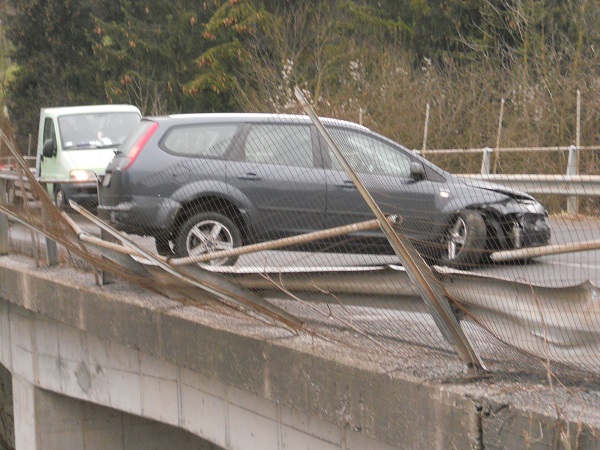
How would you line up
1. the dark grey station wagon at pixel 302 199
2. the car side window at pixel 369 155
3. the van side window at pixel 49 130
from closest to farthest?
the dark grey station wagon at pixel 302 199
the car side window at pixel 369 155
the van side window at pixel 49 130

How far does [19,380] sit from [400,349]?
21.2 feet

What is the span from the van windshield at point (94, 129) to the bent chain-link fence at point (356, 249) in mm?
9947

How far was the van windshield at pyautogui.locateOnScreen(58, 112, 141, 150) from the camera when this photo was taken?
61.5 ft

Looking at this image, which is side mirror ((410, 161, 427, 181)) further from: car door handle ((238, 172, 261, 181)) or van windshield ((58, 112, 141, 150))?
van windshield ((58, 112, 141, 150))

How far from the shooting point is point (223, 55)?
34562mm

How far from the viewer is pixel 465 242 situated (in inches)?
197

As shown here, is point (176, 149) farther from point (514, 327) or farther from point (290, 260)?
point (514, 327)

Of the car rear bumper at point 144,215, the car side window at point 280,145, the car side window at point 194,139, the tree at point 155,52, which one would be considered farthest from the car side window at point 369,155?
the tree at point 155,52

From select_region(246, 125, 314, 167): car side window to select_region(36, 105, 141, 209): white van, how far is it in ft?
33.7

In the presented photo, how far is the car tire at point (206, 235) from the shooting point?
7035 millimetres

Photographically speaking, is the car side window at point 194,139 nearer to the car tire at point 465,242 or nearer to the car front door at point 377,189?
the car front door at point 377,189

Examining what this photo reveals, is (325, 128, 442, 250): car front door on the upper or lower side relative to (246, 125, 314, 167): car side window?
lower

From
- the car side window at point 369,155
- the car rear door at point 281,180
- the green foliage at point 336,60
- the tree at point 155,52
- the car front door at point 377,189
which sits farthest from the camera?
the tree at point 155,52

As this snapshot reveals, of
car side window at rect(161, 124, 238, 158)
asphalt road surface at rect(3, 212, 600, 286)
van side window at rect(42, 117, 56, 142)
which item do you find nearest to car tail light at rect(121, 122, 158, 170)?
car side window at rect(161, 124, 238, 158)
